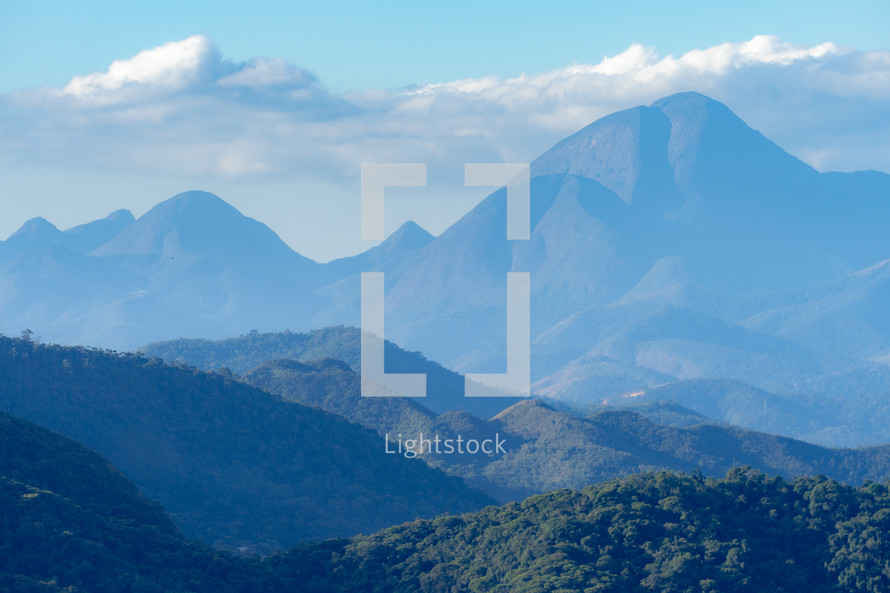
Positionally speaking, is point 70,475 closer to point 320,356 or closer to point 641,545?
point 641,545

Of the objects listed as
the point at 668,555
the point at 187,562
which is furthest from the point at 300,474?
the point at 668,555

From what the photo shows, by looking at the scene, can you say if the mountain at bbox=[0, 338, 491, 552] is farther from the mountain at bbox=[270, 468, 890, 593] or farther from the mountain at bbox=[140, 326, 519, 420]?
the mountain at bbox=[140, 326, 519, 420]

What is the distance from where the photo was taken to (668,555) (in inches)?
2405

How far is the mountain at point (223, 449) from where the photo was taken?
94.4m

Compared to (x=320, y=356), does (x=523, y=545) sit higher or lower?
lower

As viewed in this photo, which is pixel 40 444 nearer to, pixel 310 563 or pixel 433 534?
pixel 310 563

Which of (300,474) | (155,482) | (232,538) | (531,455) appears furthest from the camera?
(531,455)

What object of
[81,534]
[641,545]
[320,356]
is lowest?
[641,545]

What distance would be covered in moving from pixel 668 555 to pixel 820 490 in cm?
1101

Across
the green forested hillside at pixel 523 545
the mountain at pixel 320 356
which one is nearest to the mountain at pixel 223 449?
the green forested hillside at pixel 523 545

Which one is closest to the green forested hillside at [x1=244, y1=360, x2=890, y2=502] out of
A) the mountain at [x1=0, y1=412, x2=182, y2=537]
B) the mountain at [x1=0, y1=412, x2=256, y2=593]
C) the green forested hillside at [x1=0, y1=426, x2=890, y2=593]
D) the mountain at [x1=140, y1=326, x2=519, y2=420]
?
the mountain at [x1=140, y1=326, x2=519, y2=420]

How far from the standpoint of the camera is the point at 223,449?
102875 millimetres

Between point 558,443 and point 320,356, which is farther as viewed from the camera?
point 320,356

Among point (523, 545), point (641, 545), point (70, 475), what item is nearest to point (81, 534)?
point (70, 475)
